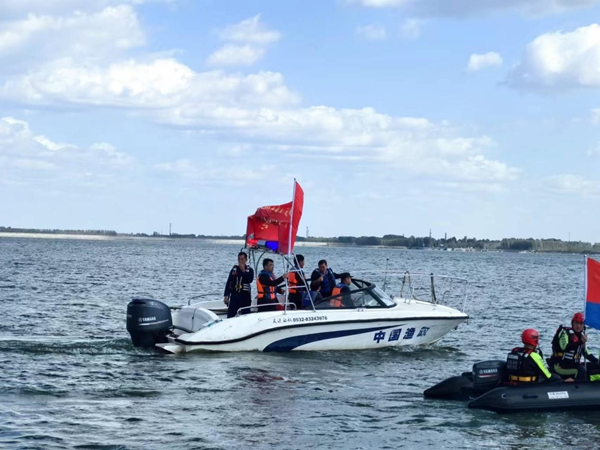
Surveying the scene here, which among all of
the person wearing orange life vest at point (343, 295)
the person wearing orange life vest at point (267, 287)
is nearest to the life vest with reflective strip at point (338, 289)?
the person wearing orange life vest at point (343, 295)

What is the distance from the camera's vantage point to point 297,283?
18.2m

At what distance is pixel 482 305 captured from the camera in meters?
34.0

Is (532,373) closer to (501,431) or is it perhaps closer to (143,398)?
(501,431)

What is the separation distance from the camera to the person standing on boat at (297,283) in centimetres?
1797

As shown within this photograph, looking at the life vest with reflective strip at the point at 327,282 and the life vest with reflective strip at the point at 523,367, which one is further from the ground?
the life vest with reflective strip at the point at 327,282

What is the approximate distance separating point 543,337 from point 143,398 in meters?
13.6

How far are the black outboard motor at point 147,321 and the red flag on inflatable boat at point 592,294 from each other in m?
7.88

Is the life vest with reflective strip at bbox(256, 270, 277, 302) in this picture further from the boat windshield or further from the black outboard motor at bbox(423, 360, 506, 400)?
the black outboard motor at bbox(423, 360, 506, 400)

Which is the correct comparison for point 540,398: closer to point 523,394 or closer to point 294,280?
point 523,394

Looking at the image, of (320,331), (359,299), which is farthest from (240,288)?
(359,299)

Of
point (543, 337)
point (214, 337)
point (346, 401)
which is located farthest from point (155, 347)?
point (543, 337)

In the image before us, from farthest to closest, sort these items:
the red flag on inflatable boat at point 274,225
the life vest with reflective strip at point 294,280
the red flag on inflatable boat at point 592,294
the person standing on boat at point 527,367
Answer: the life vest with reflective strip at point 294,280
the red flag on inflatable boat at point 274,225
the red flag on inflatable boat at point 592,294
the person standing on boat at point 527,367

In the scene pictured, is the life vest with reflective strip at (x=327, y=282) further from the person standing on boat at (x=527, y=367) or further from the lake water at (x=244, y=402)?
the person standing on boat at (x=527, y=367)

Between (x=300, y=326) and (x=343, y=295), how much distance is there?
1.25 meters
